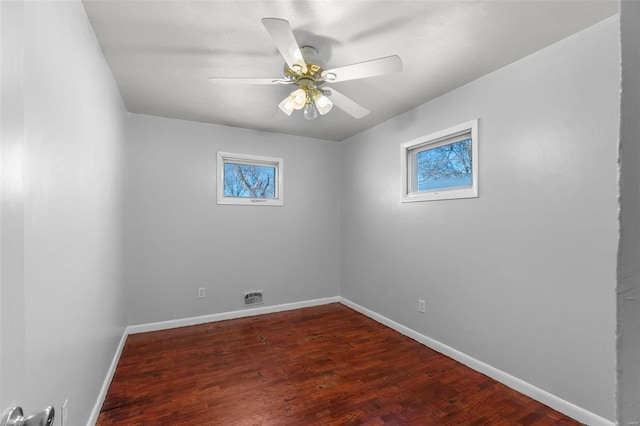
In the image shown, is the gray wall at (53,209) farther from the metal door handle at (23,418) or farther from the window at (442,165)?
the window at (442,165)

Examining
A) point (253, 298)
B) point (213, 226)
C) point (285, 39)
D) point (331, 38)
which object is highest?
point (331, 38)

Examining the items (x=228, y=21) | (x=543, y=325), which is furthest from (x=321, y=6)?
(x=543, y=325)

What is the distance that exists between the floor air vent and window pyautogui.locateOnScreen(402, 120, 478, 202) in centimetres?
213

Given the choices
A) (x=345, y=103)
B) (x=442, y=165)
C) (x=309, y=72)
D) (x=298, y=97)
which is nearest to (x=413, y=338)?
(x=442, y=165)

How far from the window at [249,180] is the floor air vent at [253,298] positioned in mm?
1134

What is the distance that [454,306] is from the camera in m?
2.61

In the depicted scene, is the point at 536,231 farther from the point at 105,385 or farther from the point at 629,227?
the point at 105,385

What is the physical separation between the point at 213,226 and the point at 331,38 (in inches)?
98.4

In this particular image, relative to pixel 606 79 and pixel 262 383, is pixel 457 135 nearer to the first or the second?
pixel 606 79

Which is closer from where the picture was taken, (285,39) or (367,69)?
(285,39)

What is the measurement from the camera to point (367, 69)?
Result: 5.75 feet

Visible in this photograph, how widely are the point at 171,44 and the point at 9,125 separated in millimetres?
1839

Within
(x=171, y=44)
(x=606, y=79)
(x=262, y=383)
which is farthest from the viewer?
(x=262, y=383)

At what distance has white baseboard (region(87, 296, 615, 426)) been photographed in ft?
5.98
